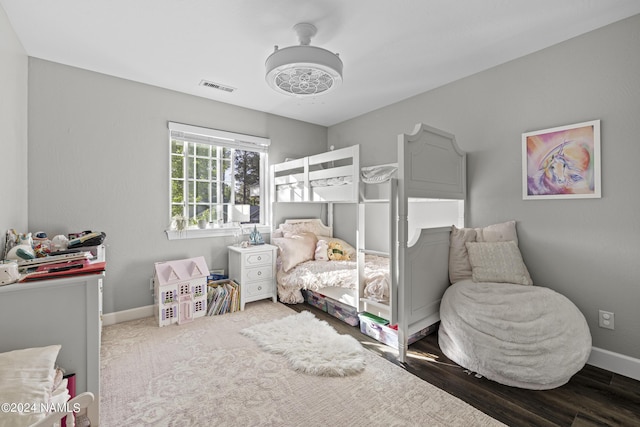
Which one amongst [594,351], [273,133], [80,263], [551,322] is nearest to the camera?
[80,263]

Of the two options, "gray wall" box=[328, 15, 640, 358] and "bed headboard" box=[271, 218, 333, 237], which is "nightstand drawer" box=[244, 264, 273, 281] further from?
"gray wall" box=[328, 15, 640, 358]

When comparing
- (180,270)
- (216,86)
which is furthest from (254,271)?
(216,86)

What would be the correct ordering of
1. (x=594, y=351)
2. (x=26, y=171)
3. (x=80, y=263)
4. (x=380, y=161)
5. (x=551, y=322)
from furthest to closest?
(x=380, y=161), (x=26, y=171), (x=594, y=351), (x=551, y=322), (x=80, y=263)

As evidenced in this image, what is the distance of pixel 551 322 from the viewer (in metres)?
1.94

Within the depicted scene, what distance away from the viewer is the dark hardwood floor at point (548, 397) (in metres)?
1.64

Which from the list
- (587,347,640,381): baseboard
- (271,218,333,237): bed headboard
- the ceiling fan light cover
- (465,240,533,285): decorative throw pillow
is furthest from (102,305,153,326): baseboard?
(587,347,640,381): baseboard

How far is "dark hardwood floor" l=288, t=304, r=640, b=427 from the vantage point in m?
1.64

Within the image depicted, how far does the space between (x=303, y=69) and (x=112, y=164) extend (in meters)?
2.23

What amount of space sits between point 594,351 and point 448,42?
2.63m

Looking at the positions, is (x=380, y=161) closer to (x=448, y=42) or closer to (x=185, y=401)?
(x=448, y=42)

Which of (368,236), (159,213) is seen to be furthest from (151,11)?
(368,236)

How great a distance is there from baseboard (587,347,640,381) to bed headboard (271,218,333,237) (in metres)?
2.97

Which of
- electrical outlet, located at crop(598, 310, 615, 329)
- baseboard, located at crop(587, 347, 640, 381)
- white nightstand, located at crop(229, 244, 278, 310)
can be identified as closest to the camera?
baseboard, located at crop(587, 347, 640, 381)

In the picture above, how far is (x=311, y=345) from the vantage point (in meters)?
2.43
